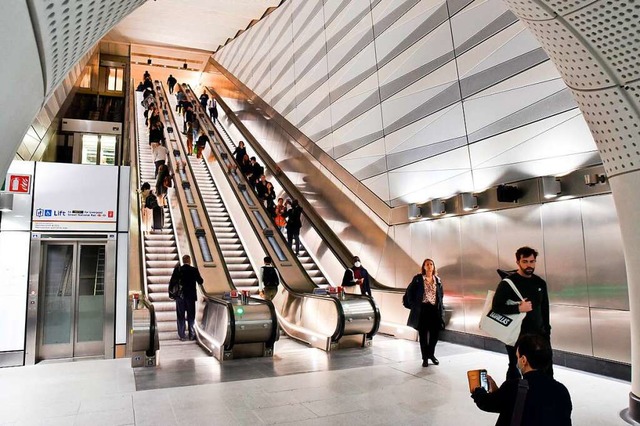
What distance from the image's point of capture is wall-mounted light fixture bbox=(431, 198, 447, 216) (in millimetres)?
9828

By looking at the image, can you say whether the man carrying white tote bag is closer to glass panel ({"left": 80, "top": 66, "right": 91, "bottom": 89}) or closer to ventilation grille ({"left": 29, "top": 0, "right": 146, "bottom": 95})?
ventilation grille ({"left": 29, "top": 0, "right": 146, "bottom": 95})

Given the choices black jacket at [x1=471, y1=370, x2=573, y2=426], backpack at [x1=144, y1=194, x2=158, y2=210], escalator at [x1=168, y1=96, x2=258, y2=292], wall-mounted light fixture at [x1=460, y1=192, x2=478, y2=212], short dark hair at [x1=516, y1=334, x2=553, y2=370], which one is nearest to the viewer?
black jacket at [x1=471, y1=370, x2=573, y2=426]

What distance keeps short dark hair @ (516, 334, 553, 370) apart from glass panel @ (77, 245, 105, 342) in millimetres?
7419

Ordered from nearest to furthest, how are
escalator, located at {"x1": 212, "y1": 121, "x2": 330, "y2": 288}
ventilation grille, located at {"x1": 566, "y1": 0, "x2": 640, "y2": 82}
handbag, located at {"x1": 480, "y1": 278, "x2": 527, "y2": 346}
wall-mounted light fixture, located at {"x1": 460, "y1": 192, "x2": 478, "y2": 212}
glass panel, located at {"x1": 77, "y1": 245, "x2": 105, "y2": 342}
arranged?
ventilation grille, located at {"x1": 566, "y1": 0, "x2": 640, "y2": 82} < handbag, located at {"x1": 480, "y1": 278, "x2": 527, "y2": 346} < glass panel, located at {"x1": 77, "y1": 245, "x2": 105, "y2": 342} < wall-mounted light fixture, located at {"x1": 460, "y1": 192, "x2": 478, "y2": 212} < escalator, located at {"x1": 212, "y1": 121, "x2": 330, "y2": 288}

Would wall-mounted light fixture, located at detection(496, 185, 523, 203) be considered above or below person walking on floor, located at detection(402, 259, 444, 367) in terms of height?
above

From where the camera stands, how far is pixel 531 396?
208 cm

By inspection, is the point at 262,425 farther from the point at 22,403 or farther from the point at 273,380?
the point at 22,403

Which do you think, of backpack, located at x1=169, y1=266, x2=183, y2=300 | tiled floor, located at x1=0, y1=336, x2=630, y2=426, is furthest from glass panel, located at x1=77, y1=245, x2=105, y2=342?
backpack, located at x1=169, y1=266, x2=183, y2=300

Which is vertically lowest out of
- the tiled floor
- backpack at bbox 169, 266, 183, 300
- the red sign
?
the tiled floor

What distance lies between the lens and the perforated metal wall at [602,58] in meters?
3.37

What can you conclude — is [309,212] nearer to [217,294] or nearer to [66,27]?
[217,294]

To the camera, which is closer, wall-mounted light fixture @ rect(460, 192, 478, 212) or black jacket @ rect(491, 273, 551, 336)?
black jacket @ rect(491, 273, 551, 336)

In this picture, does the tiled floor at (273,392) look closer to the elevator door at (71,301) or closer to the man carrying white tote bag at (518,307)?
the elevator door at (71,301)

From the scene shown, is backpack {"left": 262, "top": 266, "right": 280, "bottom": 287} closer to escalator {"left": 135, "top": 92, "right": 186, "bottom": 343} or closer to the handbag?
escalator {"left": 135, "top": 92, "right": 186, "bottom": 343}
